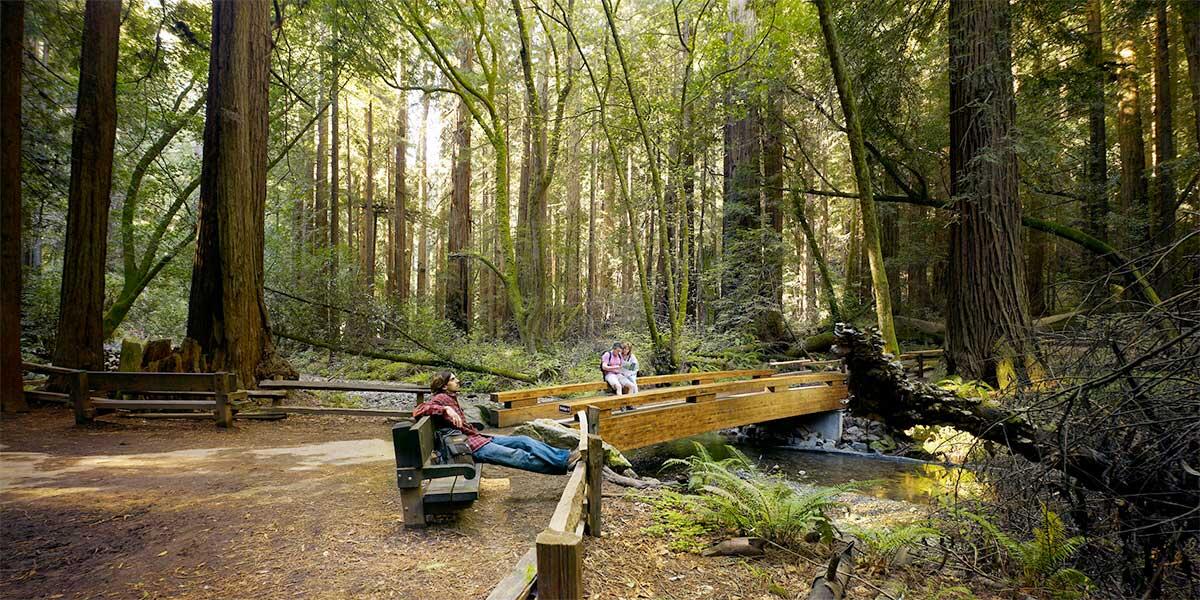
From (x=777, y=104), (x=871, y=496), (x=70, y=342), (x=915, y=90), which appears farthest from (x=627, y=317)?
(x=70, y=342)

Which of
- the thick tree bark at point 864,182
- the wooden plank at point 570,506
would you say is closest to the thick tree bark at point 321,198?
the thick tree bark at point 864,182

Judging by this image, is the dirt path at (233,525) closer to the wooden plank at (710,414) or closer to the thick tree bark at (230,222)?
the thick tree bark at (230,222)

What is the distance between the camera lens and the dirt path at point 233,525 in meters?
3.25

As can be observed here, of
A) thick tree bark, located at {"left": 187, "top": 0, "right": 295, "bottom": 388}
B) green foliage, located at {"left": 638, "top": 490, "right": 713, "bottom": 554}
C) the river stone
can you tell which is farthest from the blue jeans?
thick tree bark, located at {"left": 187, "top": 0, "right": 295, "bottom": 388}

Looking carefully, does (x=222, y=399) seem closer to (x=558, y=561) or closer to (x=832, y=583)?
(x=558, y=561)

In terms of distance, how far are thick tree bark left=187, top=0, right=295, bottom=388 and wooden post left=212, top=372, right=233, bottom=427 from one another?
4.16ft

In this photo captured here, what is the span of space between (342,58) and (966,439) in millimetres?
15610

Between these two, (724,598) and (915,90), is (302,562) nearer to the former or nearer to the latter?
(724,598)

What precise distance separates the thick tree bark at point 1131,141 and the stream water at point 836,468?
9.57 m

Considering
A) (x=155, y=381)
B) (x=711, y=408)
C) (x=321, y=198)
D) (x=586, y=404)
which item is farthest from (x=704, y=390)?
(x=321, y=198)

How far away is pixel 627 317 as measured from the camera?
2427 cm

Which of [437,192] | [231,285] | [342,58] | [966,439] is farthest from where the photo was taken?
[437,192]

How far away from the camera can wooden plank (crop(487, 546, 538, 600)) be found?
253 cm

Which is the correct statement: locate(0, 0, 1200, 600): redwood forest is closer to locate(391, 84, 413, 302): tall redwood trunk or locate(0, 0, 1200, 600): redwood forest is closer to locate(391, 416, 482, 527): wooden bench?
locate(391, 416, 482, 527): wooden bench
